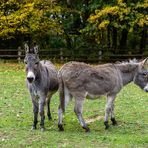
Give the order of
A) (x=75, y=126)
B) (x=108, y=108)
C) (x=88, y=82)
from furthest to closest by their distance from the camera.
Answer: (x=75, y=126) → (x=108, y=108) → (x=88, y=82)

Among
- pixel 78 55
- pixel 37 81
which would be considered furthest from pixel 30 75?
pixel 78 55

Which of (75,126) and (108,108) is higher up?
(108,108)

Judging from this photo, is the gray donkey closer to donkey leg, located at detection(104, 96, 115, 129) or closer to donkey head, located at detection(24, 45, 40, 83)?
donkey head, located at detection(24, 45, 40, 83)

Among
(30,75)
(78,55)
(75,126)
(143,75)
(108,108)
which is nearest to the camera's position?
(30,75)

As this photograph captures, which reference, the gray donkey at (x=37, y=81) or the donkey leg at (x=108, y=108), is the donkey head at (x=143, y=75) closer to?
the donkey leg at (x=108, y=108)

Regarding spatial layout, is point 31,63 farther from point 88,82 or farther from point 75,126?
point 75,126

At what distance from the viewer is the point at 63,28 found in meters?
28.6

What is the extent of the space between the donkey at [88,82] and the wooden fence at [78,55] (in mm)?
17183

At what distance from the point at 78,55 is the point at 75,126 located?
18023 mm

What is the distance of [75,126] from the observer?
10.3 m

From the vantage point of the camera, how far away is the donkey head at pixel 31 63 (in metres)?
9.19

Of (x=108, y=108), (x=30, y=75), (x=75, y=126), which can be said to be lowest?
(x=75, y=126)

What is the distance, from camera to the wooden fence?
91.0 feet

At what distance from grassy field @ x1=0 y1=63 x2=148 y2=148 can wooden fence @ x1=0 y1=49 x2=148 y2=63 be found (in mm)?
11890
